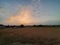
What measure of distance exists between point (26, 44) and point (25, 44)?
0.12m

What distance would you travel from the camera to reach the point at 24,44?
56.5ft

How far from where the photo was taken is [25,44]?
1723cm

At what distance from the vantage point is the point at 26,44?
56.5 feet

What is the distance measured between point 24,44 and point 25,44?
4.8 inches

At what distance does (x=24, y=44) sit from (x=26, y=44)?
247mm
